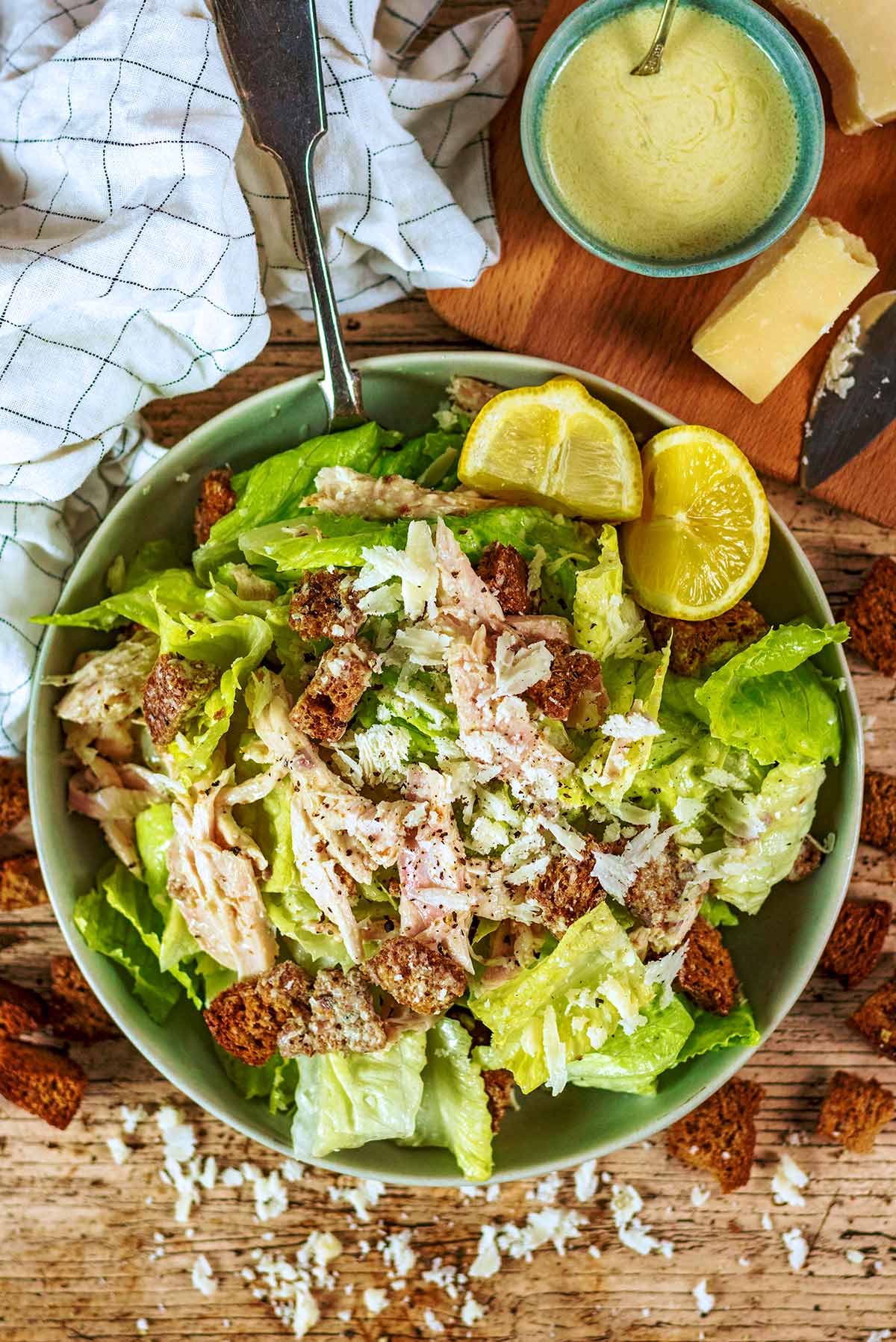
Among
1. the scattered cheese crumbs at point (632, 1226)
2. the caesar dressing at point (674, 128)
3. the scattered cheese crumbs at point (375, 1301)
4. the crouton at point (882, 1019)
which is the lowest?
the scattered cheese crumbs at point (375, 1301)

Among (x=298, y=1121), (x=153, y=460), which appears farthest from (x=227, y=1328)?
(x=153, y=460)

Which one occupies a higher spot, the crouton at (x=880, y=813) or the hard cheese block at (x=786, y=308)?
the hard cheese block at (x=786, y=308)

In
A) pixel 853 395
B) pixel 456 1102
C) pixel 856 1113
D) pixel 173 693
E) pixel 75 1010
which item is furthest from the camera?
pixel 75 1010

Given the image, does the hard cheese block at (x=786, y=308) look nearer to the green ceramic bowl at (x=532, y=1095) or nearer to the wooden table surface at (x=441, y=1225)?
the green ceramic bowl at (x=532, y=1095)

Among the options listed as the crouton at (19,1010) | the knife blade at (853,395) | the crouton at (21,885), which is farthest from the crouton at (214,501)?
the knife blade at (853,395)

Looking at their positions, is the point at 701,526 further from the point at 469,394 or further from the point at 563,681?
the point at 469,394

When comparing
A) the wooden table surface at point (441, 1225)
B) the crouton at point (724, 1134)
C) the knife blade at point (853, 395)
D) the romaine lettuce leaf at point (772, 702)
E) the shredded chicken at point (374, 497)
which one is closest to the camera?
the romaine lettuce leaf at point (772, 702)

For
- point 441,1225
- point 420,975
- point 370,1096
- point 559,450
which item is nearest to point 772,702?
point 559,450

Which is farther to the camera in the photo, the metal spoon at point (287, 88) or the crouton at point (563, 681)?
the metal spoon at point (287, 88)
